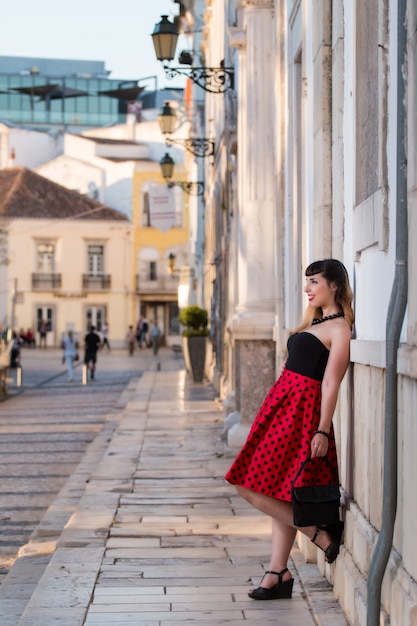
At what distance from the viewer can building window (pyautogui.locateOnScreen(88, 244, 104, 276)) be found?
214ft

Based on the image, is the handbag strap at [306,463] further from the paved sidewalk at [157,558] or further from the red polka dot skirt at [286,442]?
the paved sidewalk at [157,558]

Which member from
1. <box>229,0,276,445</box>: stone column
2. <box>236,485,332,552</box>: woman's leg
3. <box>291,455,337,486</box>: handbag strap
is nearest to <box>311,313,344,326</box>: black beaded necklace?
<box>291,455,337,486</box>: handbag strap

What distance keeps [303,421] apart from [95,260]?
60556 mm

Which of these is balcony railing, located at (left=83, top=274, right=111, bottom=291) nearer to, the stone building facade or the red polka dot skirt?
the stone building facade

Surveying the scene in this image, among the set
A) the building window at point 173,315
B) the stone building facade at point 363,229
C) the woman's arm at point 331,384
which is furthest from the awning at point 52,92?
the woman's arm at point 331,384

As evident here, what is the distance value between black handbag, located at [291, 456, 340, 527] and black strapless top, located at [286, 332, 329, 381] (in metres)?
0.41

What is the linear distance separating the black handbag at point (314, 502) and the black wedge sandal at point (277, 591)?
1.50ft

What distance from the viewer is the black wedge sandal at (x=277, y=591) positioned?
5582 millimetres

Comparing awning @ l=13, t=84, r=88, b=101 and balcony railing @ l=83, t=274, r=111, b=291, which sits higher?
awning @ l=13, t=84, r=88, b=101

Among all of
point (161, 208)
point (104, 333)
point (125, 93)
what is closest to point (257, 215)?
point (161, 208)

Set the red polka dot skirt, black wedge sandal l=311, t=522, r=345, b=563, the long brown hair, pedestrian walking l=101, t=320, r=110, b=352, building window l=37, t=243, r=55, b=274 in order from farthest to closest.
Answer: building window l=37, t=243, r=55, b=274, pedestrian walking l=101, t=320, r=110, b=352, black wedge sandal l=311, t=522, r=345, b=563, the long brown hair, the red polka dot skirt

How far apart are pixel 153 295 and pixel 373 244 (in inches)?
2402

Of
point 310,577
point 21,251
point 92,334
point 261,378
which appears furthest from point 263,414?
point 21,251

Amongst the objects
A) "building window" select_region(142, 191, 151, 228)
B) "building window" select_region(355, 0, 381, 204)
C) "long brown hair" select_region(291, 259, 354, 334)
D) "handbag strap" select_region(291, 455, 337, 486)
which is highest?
"building window" select_region(142, 191, 151, 228)
